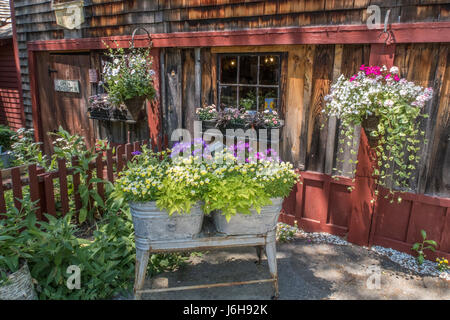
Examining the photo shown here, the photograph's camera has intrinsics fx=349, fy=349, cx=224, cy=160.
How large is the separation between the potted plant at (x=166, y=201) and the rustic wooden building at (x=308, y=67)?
5.82ft

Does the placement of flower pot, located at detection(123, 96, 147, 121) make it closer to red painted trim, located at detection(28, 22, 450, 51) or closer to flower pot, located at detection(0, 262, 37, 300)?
red painted trim, located at detection(28, 22, 450, 51)

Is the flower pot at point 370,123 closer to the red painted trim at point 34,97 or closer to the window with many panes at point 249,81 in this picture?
the window with many panes at point 249,81

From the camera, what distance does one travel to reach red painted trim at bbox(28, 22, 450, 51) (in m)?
3.23

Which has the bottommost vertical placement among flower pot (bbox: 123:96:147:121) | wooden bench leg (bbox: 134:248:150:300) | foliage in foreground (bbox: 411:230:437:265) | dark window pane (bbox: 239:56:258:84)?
foliage in foreground (bbox: 411:230:437:265)

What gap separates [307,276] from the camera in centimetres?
346

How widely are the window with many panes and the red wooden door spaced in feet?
9.18

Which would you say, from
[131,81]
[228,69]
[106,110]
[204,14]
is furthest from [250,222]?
[106,110]

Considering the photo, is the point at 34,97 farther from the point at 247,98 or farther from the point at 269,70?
the point at 269,70

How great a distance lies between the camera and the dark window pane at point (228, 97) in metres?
4.62

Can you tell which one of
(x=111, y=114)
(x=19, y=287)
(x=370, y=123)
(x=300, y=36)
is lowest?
(x=19, y=287)

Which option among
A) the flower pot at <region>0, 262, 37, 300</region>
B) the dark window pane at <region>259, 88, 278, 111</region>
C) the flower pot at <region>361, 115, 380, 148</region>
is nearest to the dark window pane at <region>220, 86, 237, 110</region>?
the dark window pane at <region>259, 88, 278, 111</region>

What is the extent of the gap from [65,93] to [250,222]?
17.2 feet

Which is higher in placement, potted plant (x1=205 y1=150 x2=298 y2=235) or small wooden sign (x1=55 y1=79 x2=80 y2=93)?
small wooden sign (x1=55 y1=79 x2=80 y2=93)
